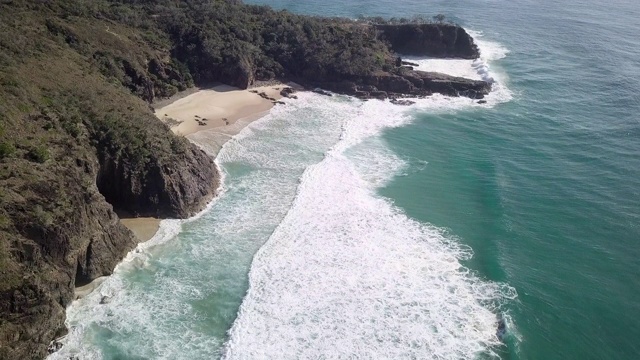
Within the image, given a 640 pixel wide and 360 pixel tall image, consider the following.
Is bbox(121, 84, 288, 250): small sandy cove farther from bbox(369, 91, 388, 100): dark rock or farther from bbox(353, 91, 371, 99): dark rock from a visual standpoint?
bbox(369, 91, 388, 100): dark rock

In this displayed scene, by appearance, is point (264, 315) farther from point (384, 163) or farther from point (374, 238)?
point (384, 163)

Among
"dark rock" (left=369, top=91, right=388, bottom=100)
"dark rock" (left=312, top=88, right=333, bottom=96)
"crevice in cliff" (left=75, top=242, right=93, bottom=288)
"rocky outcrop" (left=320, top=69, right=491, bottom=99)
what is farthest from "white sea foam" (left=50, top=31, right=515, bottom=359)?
"rocky outcrop" (left=320, top=69, right=491, bottom=99)

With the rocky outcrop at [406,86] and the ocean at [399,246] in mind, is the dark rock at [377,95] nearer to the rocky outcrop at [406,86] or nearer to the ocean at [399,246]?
the rocky outcrop at [406,86]

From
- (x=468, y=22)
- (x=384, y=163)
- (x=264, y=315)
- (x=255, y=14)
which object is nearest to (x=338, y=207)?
(x=384, y=163)

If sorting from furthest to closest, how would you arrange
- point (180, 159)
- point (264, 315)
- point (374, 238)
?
point (180, 159) < point (374, 238) < point (264, 315)

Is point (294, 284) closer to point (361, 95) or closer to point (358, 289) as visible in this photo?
point (358, 289)
